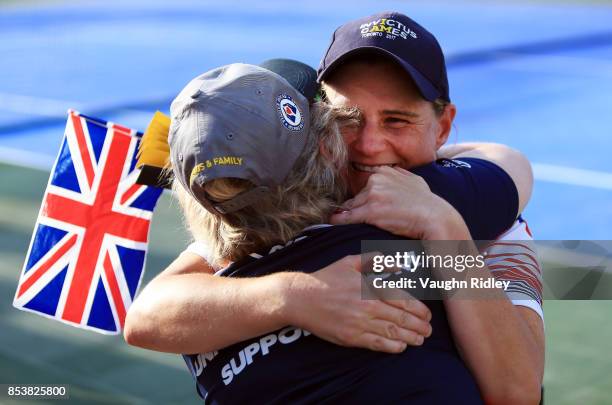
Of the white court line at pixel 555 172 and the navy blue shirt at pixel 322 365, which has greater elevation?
the navy blue shirt at pixel 322 365

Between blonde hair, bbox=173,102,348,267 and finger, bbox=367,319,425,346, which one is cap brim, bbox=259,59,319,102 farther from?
finger, bbox=367,319,425,346

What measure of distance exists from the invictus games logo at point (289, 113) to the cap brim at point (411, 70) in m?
0.37

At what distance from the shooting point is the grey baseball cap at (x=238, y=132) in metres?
2.07

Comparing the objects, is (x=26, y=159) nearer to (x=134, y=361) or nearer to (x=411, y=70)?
(x=134, y=361)

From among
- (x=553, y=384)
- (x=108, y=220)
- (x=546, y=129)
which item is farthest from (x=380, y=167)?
(x=546, y=129)

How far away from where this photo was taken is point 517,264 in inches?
103

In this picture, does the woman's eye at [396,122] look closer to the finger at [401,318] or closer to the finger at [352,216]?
the finger at [352,216]

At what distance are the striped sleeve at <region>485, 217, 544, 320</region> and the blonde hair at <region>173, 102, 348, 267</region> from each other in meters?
0.53

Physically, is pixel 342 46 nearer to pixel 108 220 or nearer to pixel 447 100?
pixel 447 100

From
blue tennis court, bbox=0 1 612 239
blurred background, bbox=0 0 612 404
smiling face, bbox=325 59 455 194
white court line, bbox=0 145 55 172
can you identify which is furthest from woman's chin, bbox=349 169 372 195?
white court line, bbox=0 145 55 172

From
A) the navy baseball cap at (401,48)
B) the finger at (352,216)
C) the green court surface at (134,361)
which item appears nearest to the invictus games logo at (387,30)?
the navy baseball cap at (401,48)

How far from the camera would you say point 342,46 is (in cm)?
253

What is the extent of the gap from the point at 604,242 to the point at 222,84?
14.0 ft

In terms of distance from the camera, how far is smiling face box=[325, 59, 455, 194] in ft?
8.22
